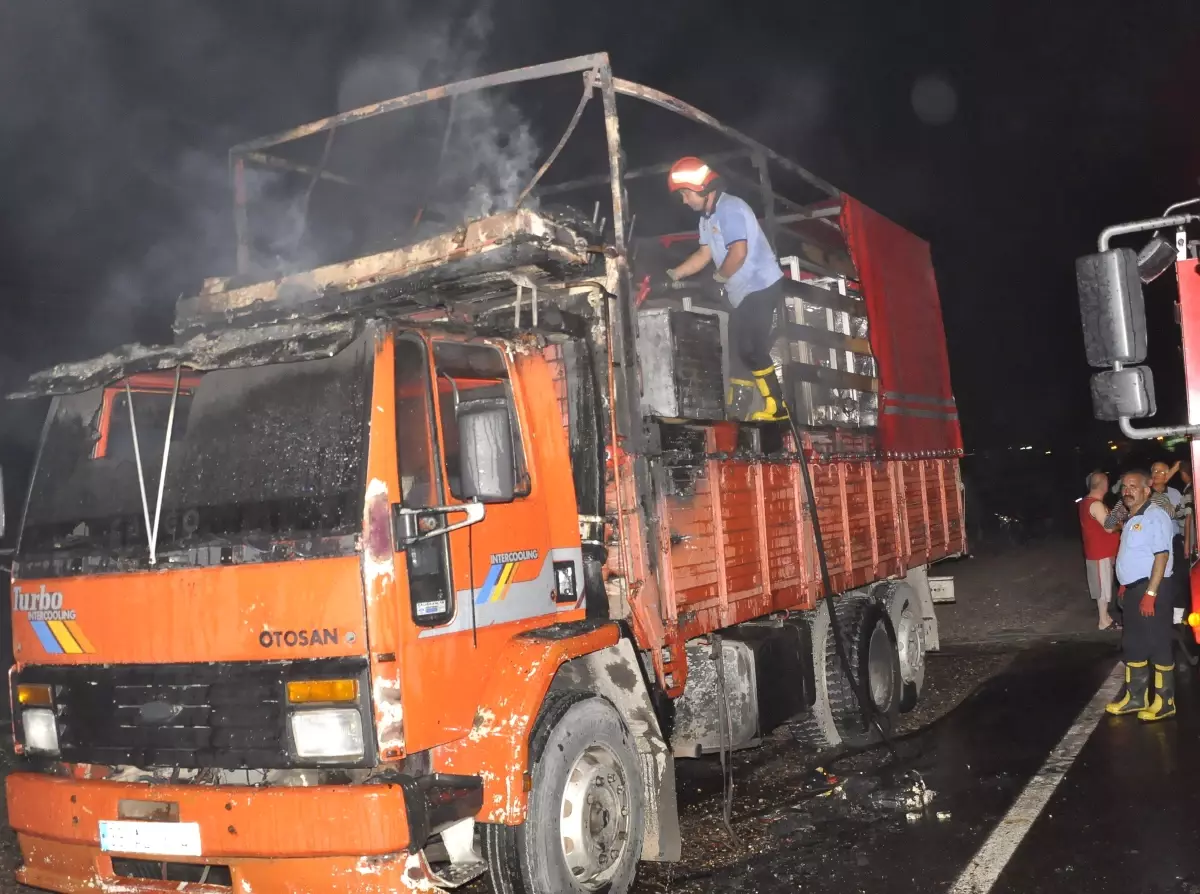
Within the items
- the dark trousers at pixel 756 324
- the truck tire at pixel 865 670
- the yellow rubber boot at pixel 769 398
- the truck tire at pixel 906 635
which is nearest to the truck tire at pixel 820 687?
the truck tire at pixel 865 670

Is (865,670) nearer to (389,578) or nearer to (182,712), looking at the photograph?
(389,578)

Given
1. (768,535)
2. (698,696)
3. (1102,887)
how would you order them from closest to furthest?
1. (1102,887)
2. (698,696)
3. (768,535)

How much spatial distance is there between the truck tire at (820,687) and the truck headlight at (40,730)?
4393 millimetres

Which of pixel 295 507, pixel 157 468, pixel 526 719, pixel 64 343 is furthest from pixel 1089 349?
pixel 64 343

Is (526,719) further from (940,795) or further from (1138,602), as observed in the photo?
(1138,602)

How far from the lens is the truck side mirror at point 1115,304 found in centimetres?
479

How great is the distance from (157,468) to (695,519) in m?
2.50

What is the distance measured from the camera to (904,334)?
8617 millimetres

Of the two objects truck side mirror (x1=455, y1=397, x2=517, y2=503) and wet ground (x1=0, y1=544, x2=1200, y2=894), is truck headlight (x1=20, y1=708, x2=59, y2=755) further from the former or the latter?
truck side mirror (x1=455, y1=397, x2=517, y2=503)

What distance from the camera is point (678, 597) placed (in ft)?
16.5

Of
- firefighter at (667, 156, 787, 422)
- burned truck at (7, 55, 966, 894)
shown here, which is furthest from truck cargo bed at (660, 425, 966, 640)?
firefighter at (667, 156, 787, 422)

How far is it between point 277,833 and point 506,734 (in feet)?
2.75

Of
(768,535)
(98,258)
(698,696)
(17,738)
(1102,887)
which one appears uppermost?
(98,258)

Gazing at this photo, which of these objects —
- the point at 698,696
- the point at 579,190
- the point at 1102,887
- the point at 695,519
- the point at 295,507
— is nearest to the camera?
the point at 295,507
